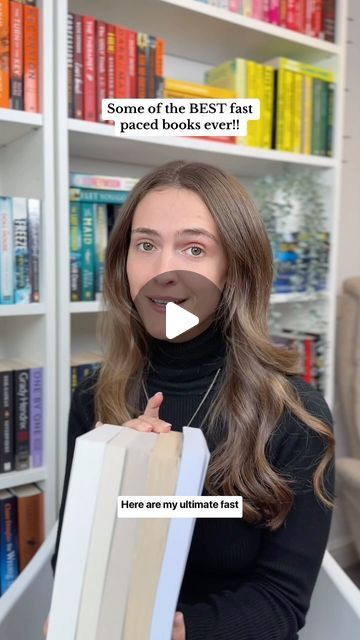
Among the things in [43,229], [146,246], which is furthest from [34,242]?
[146,246]

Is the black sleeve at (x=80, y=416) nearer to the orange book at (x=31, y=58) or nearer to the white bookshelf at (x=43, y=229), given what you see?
the white bookshelf at (x=43, y=229)

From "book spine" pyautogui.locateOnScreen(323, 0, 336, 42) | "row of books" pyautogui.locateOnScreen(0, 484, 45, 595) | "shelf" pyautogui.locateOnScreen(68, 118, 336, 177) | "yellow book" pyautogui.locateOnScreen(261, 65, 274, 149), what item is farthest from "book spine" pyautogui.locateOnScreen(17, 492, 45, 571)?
"book spine" pyautogui.locateOnScreen(323, 0, 336, 42)

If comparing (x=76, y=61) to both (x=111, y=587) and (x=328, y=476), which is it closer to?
(x=328, y=476)

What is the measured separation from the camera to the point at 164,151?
1393 millimetres

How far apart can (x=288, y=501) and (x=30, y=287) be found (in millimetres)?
687

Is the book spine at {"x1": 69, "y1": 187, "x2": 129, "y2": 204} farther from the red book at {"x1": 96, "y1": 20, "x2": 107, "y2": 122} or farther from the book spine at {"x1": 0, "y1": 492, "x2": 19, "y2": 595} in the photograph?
the book spine at {"x1": 0, "y1": 492, "x2": 19, "y2": 595}

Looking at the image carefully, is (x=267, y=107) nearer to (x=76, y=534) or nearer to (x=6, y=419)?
(x=6, y=419)

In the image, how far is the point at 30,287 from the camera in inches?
45.5

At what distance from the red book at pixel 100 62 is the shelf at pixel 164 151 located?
0.06 metres

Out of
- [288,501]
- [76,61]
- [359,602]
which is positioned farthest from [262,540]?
[76,61]

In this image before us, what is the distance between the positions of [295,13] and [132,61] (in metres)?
0.51

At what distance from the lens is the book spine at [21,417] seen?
1.16 m

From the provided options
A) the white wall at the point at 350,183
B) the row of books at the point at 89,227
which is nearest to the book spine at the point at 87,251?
the row of books at the point at 89,227

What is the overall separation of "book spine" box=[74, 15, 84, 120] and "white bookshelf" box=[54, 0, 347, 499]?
0.05m
